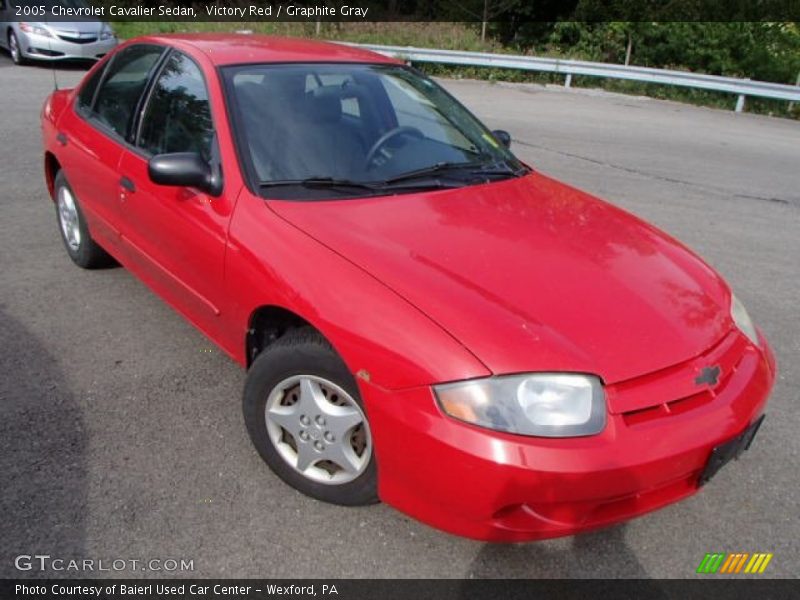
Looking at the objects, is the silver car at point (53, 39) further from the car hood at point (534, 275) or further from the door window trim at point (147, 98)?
the car hood at point (534, 275)

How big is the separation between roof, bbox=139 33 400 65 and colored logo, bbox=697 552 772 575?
110 inches

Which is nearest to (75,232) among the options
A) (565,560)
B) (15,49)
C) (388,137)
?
(388,137)

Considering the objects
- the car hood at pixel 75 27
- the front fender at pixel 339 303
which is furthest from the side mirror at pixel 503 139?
the car hood at pixel 75 27

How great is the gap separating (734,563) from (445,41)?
1804 cm

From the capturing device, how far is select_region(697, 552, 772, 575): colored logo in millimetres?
2295

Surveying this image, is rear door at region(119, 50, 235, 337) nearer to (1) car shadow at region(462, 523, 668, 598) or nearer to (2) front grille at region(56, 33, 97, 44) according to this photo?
(1) car shadow at region(462, 523, 668, 598)

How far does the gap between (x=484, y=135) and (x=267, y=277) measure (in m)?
1.71

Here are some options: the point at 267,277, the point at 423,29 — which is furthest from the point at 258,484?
the point at 423,29

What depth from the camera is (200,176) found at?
8.86ft

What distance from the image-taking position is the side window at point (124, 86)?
11.5 feet

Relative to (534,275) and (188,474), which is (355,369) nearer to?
(534,275)

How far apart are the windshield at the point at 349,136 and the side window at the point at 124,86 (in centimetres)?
78

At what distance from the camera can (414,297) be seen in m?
2.13

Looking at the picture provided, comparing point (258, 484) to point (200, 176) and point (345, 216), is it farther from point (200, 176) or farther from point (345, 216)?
point (200, 176)
